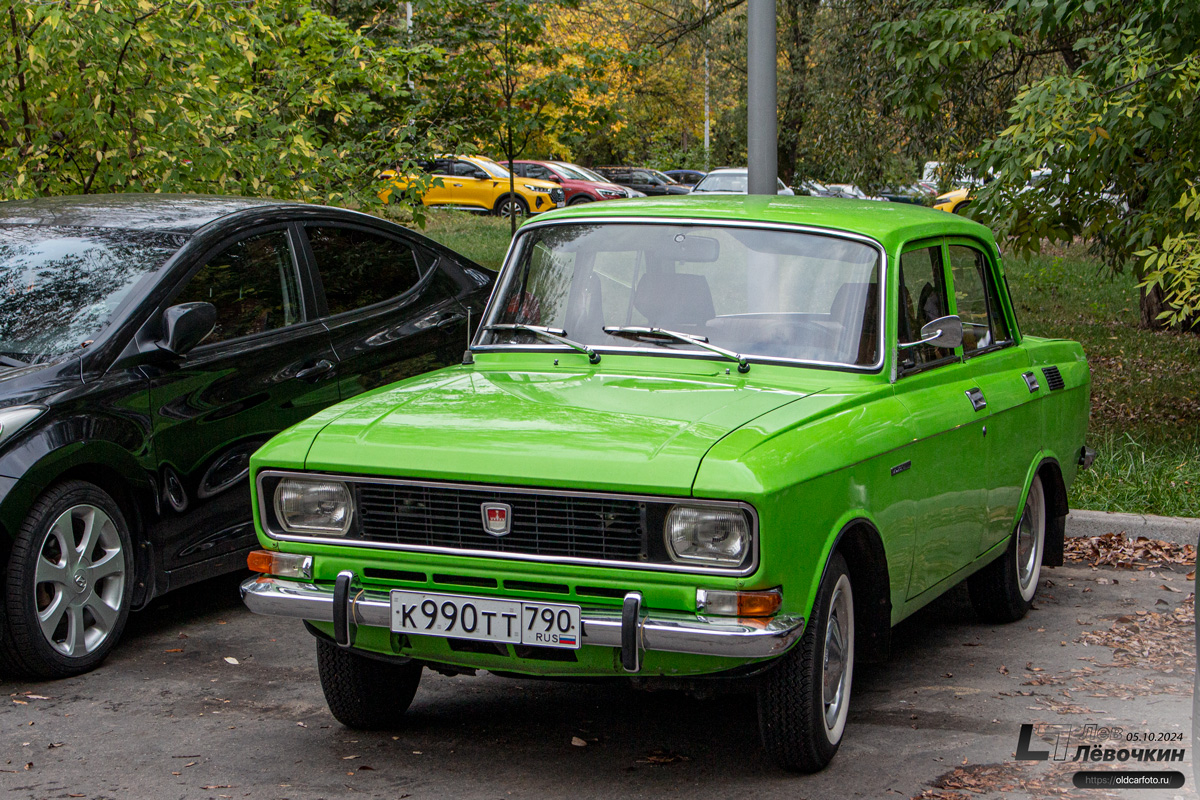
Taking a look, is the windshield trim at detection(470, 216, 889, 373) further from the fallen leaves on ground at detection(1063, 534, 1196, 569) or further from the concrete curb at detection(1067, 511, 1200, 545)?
the concrete curb at detection(1067, 511, 1200, 545)

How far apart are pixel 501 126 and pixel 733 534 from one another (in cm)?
1172

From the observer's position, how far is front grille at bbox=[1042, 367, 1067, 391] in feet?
20.4

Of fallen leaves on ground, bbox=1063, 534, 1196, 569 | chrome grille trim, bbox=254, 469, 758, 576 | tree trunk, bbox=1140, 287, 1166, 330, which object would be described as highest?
chrome grille trim, bbox=254, 469, 758, 576

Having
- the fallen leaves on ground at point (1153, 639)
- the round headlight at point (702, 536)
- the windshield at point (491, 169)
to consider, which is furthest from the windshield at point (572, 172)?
the round headlight at point (702, 536)

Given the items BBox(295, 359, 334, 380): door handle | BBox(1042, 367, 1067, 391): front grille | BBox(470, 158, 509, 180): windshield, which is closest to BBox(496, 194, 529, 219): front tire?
BBox(470, 158, 509, 180): windshield

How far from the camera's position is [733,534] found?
3762mm

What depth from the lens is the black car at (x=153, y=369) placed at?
17.0 ft

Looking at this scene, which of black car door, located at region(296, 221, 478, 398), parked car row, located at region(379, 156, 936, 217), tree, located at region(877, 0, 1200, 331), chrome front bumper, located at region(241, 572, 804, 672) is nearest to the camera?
chrome front bumper, located at region(241, 572, 804, 672)

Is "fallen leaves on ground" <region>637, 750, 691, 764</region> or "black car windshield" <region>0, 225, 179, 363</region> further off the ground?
"black car windshield" <region>0, 225, 179, 363</region>

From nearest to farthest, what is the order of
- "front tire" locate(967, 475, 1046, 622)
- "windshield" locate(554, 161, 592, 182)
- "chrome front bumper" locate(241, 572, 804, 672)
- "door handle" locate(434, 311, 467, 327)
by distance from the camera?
"chrome front bumper" locate(241, 572, 804, 672) → "front tire" locate(967, 475, 1046, 622) → "door handle" locate(434, 311, 467, 327) → "windshield" locate(554, 161, 592, 182)

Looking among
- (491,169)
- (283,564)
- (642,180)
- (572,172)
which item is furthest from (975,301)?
(642,180)

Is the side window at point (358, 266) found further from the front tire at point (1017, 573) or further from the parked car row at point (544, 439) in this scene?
the front tire at point (1017, 573)

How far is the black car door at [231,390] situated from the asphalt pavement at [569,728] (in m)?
0.46

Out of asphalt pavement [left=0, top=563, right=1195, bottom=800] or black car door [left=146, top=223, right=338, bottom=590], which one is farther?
black car door [left=146, top=223, right=338, bottom=590]
